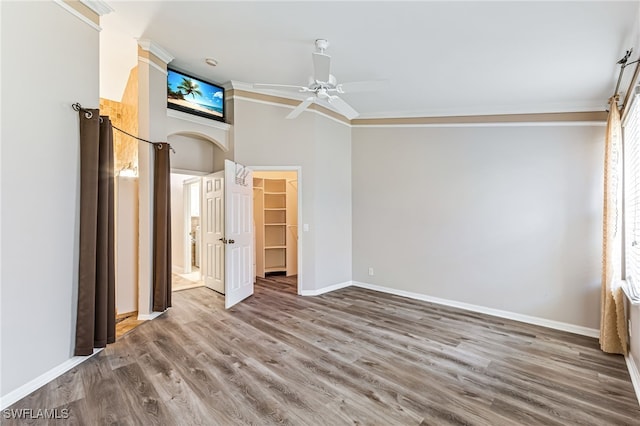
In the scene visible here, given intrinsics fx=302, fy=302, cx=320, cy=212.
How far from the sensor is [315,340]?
3.42 meters

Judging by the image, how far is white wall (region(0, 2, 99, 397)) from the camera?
2225mm

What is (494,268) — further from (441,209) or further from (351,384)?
(351,384)

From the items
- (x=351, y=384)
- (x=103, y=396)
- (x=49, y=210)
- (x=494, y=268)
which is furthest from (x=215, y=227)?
(x=494, y=268)

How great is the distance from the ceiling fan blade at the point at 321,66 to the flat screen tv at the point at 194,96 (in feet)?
7.38

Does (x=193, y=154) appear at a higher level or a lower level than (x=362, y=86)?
lower

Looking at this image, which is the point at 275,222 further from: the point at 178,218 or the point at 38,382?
the point at 38,382

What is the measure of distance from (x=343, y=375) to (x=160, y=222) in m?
2.95

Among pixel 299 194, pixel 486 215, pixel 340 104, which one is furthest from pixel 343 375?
pixel 486 215

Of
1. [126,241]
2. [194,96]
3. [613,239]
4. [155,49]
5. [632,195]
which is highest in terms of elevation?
[155,49]

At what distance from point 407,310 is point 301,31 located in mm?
3881

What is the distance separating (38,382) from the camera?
2432 mm

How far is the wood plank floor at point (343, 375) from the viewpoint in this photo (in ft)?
7.21

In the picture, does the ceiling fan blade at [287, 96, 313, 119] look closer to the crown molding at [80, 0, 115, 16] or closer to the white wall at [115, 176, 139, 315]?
the crown molding at [80, 0, 115, 16]

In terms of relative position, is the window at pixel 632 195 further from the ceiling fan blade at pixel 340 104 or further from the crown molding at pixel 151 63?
the crown molding at pixel 151 63
